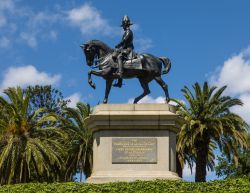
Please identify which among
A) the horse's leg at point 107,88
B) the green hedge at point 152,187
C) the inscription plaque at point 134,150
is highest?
the horse's leg at point 107,88

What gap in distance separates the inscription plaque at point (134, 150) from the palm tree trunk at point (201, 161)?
62.6ft

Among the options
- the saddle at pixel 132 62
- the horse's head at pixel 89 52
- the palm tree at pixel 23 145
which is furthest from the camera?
the palm tree at pixel 23 145

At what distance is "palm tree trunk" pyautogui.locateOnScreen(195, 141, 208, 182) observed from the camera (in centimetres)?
3881

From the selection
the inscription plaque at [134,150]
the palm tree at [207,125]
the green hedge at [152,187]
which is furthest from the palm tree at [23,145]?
the green hedge at [152,187]

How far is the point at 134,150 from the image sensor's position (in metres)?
20.2

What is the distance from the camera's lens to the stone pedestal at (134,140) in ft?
66.0

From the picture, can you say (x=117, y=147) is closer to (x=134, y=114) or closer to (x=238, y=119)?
(x=134, y=114)

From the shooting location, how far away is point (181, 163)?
128ft

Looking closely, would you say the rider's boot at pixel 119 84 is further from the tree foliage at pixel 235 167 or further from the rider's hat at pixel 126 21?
the tree foliage at pixel 235 167

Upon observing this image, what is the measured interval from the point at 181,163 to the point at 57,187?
71.0 ft

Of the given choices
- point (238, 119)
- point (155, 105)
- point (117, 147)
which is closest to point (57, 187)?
point (117, 147)

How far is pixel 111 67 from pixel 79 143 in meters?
20.9

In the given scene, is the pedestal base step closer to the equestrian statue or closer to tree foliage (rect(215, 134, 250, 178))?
the equestrian statue

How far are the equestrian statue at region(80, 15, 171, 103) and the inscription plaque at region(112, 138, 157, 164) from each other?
6.41 ft
